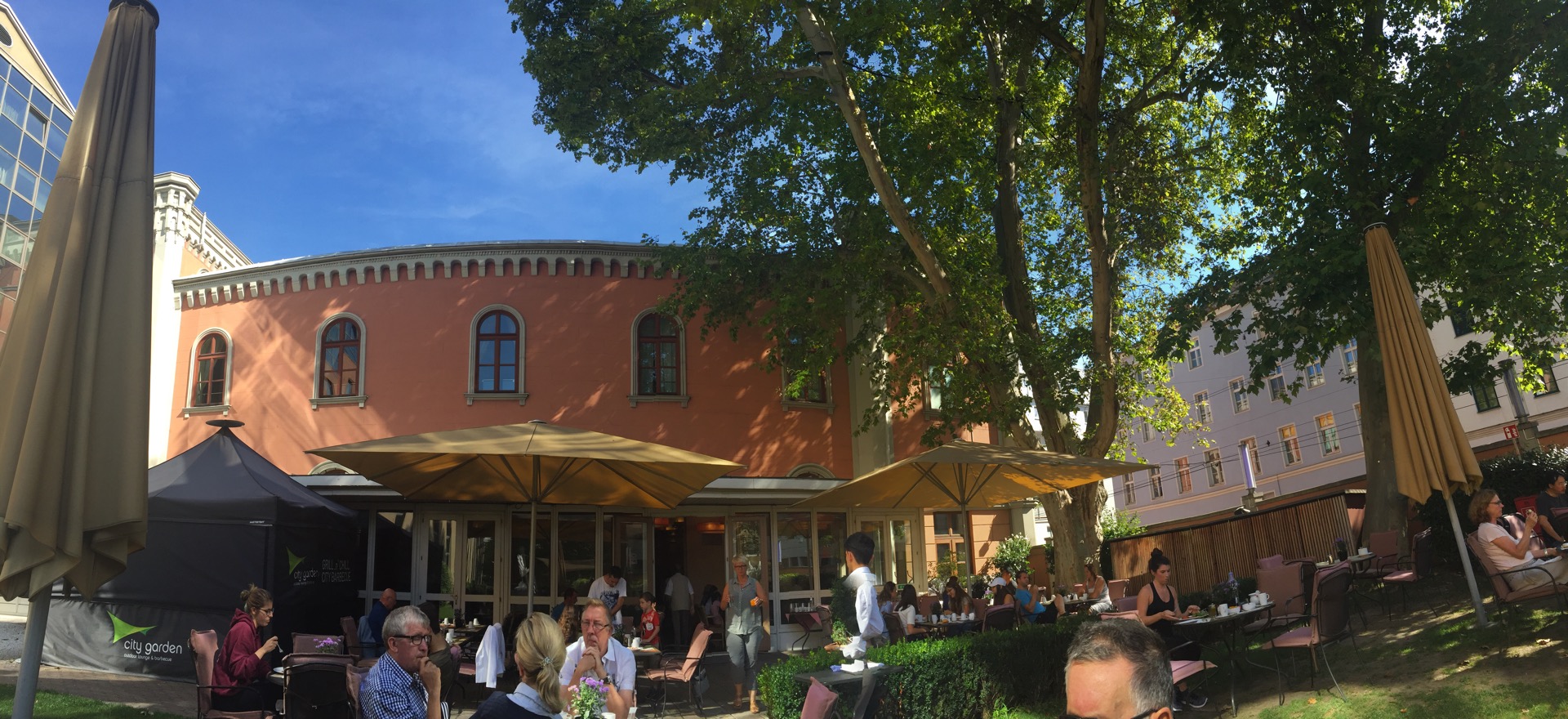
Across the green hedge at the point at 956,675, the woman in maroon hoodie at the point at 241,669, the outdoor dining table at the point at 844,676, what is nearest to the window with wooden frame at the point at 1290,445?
the green hedge at the point at 956,675

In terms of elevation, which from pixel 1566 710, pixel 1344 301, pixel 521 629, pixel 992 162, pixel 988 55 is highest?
pixel 988 55

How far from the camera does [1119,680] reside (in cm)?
235

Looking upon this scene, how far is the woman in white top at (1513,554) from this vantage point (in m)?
7.31

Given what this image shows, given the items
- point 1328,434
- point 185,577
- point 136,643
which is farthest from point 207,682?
point 1328,434

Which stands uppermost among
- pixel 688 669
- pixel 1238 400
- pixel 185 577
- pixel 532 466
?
pixel 1238 400

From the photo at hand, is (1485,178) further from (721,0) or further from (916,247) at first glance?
(721,0)

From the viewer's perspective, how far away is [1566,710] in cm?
596

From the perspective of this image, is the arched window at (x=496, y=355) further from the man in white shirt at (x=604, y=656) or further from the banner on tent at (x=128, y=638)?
the man in white shirt at (x=604, y=656)

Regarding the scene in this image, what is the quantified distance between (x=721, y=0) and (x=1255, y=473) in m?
37.5

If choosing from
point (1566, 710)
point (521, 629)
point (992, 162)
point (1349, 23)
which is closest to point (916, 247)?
point (992, 162)

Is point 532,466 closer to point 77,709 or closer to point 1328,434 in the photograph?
point 77,709

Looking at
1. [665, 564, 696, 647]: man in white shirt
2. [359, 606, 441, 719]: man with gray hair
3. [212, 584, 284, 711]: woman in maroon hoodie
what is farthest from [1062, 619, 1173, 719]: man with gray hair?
[665, 564, 696, 647]: man in white shirt

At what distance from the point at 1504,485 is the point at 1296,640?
9.23m

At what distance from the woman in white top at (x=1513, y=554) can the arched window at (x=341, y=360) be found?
17.6 metres
